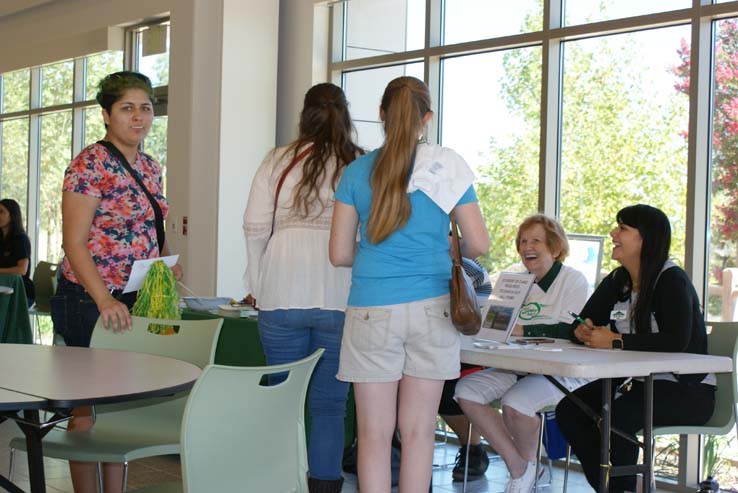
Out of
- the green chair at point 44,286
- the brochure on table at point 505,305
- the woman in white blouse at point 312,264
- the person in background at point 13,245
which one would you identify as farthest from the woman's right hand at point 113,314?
the green chair at point 44,286

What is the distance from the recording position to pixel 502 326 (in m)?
3.39

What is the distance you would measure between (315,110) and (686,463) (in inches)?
108

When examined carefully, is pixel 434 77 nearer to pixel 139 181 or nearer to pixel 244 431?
pixel 139 181

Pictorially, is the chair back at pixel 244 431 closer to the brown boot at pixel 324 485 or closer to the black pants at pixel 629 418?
the brown boot at pixel 324 485

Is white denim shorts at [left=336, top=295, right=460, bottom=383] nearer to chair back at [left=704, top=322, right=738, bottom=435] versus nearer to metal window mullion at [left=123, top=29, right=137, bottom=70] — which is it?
chair back at [left=704, top=322, right=738, bottom=435]

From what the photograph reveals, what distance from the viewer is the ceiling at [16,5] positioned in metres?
9.00

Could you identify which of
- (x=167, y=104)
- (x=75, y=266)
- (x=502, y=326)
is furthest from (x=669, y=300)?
(x=167, y=104)

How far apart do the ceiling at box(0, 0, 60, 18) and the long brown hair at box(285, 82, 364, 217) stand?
664 centimetres

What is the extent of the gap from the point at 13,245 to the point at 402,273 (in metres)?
5.82

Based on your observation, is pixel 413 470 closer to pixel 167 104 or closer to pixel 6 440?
pixel 6 440

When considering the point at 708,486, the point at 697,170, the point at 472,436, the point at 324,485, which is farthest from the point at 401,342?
the point at 697,170

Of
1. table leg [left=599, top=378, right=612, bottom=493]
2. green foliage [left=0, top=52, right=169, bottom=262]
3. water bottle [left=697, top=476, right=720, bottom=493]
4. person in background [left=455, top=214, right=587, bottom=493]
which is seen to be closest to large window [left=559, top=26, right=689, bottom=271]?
person in background [left=455, top=214, right=587, bottom=493]

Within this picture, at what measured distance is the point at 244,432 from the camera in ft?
6.91

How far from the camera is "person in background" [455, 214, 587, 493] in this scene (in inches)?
147
